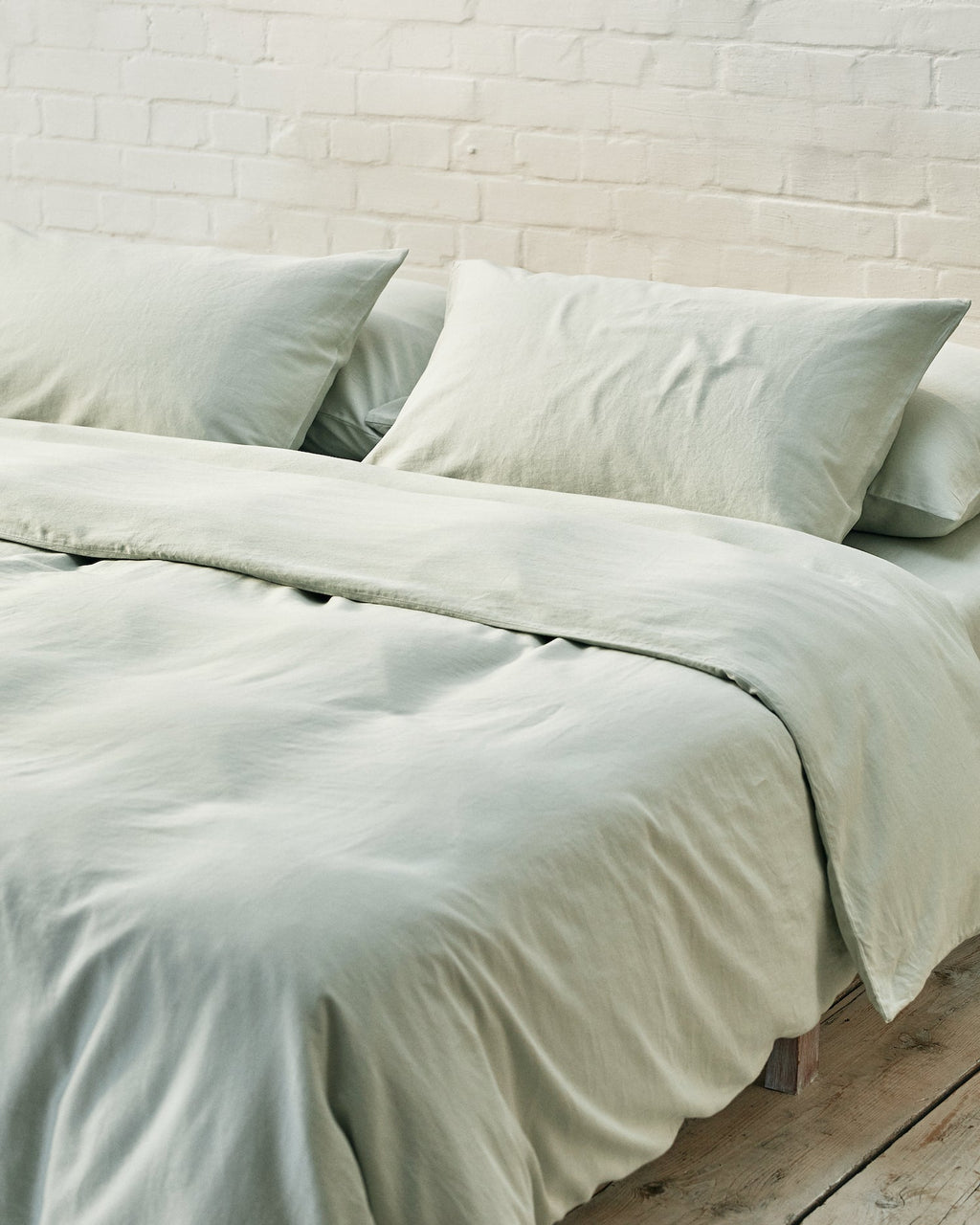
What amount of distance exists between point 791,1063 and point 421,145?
207 cm

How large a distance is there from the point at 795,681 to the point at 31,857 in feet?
2.78

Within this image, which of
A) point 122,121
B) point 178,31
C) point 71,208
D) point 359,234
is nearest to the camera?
point 359,234

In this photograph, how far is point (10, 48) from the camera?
3830mm

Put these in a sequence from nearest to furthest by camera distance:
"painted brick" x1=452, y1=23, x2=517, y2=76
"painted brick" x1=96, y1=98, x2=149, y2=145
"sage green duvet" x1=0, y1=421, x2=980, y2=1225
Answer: "sage green duvet" x1=0, y1=421, x2=980, y2=1225
"painted brick" x1=452, y1=23, x2=517, y2=76
"painted brick" x1=96, y1=98, x2=149, y2=145

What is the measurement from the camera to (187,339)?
115 inches

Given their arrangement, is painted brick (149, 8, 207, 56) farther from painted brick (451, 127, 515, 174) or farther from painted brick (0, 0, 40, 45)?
painted brick (451, 127, 515, 174)

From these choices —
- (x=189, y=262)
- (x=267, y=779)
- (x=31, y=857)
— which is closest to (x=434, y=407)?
(x=189, y=262)

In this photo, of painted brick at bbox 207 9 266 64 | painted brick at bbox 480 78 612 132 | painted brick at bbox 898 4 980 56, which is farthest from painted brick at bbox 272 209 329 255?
painted brick at bbox 898 4 980 56

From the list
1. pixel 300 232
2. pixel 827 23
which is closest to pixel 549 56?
pixel 827 23

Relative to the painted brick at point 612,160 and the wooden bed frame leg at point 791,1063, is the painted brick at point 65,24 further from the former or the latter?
the wooden bed frame leg at point 791,1063

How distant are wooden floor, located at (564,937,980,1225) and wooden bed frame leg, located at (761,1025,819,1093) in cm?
2

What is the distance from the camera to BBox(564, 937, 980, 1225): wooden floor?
5.86 feet

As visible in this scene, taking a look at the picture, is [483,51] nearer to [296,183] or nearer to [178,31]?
[296,183]

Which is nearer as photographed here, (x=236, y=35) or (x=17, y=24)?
(x=236, y=35)
